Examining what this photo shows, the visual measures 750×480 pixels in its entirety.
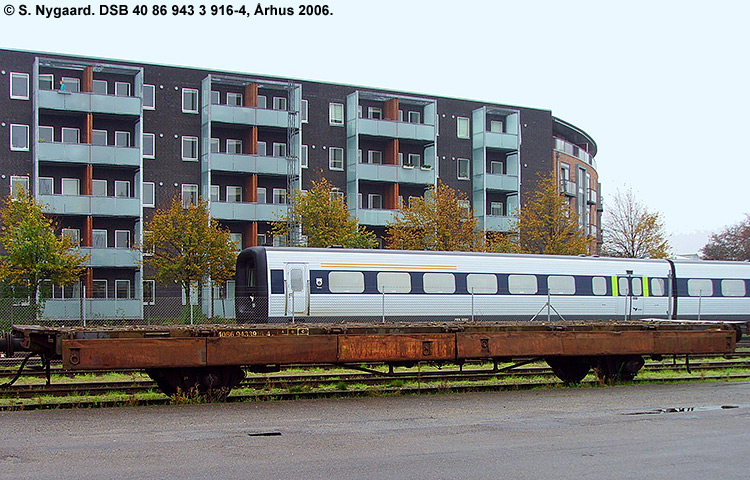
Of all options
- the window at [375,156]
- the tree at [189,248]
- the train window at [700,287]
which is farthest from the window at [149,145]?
the train window at [700,287]

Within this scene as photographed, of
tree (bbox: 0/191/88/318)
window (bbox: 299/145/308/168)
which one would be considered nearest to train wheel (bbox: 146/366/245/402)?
tree (bbox: 0/191/88/318)

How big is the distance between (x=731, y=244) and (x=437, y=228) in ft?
125

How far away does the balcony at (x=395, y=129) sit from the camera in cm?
5062

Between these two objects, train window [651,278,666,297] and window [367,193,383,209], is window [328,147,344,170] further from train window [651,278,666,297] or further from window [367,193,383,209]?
train window [651,278,666,297]

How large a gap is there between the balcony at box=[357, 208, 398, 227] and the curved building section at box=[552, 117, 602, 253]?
1450 centimetres

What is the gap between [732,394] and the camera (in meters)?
15.1

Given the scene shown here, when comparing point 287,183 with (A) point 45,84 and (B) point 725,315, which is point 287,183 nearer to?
(A) point 45,84

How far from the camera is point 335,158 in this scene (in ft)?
169

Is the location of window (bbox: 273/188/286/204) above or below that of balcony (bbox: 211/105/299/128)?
below

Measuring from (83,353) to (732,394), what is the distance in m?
10.7

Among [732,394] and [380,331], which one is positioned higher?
[380,331]

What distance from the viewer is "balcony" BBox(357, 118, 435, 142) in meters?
50.6

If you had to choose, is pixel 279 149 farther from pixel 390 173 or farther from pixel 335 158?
pixel 390 173

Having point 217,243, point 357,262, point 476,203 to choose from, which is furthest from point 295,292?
point 476,203
